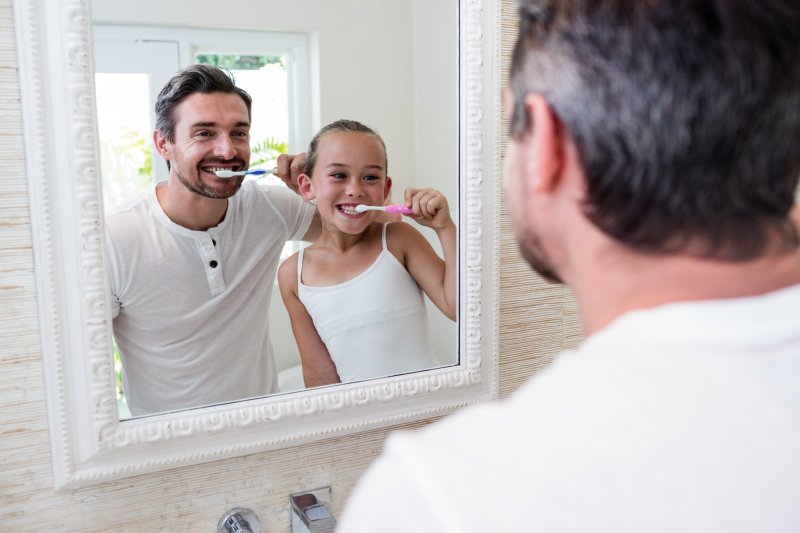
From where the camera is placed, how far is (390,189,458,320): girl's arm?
1.01 meters

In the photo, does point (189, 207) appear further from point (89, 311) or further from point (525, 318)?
point (525, 318)

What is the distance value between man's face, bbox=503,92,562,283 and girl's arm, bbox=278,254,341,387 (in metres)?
0.44

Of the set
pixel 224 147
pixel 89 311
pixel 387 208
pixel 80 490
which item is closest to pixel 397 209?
pixel 387 208

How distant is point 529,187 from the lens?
21.1 inches

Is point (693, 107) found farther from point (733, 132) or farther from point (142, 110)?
point (142, 110)

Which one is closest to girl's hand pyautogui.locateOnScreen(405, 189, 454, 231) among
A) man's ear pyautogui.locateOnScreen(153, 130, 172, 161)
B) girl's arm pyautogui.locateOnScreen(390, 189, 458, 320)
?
girl's arm pyautogui.locateOnScreen(390, 189, 458, 320)

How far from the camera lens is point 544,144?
1.64ft

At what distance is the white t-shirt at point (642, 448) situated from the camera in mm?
398

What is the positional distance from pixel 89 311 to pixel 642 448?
2.13 ft

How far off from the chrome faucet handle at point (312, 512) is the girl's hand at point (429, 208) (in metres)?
0.41

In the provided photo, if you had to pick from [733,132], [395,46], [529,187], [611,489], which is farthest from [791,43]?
[395,46]

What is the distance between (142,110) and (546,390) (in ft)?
2.00

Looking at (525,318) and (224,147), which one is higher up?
(224,147)

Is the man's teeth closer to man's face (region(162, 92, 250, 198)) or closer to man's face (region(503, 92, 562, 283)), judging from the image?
man's face (region(162, 92, 250, 198))
